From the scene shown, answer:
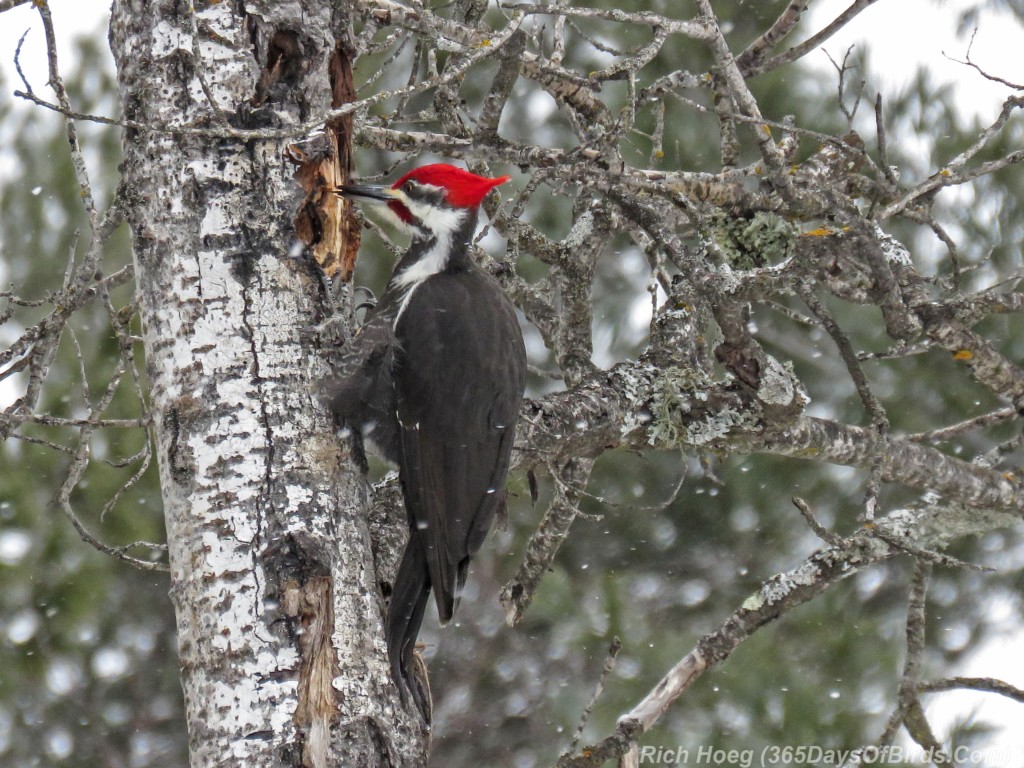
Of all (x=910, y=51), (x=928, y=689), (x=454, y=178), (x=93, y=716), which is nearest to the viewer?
(x=928, y=689)

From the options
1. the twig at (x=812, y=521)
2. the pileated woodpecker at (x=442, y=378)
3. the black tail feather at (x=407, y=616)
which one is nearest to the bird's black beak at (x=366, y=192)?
the pileated woodpecker at (x=442, y=378)

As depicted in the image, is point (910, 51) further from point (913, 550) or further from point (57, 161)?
point (57, 161)

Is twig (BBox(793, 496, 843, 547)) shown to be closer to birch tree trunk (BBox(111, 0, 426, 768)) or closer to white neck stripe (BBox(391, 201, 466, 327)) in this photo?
birch tree trunk (BBox(111, 0, 426, 768))

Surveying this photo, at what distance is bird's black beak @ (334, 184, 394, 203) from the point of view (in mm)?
2436

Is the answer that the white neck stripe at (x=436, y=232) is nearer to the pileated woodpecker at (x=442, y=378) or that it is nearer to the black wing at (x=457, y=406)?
the pileated woodpecker at (x=442, y=378)

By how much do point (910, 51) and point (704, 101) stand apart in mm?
1044

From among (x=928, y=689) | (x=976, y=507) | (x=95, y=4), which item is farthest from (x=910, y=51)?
(x=95, y=4)

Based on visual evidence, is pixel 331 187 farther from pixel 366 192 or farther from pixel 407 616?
pixel 407 616

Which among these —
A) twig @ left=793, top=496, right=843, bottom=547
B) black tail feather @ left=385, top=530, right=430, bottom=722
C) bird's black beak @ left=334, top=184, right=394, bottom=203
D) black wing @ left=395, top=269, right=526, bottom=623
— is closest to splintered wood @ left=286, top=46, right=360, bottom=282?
bird's black beak @ left=334, top=184, right=394, bottom=203

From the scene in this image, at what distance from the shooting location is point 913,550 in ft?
7.17

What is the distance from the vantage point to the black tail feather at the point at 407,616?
6.81ft

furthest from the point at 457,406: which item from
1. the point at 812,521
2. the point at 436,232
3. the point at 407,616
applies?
the point at 812,521

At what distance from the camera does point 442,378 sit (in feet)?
9.23

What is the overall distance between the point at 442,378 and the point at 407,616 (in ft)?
2.41
